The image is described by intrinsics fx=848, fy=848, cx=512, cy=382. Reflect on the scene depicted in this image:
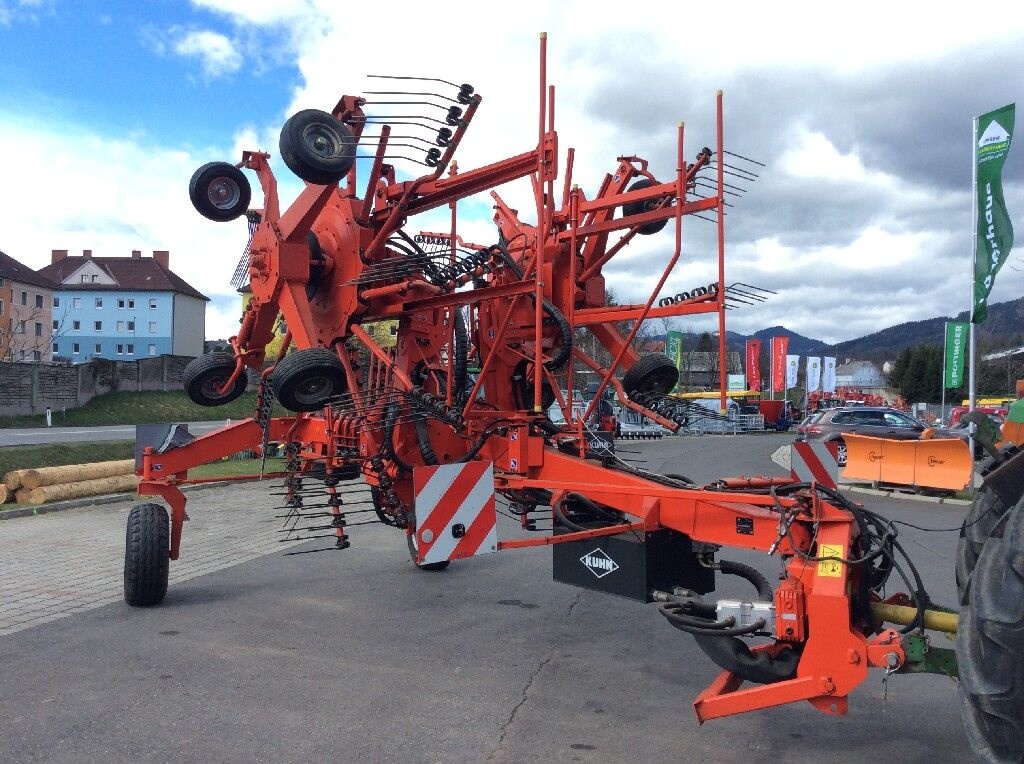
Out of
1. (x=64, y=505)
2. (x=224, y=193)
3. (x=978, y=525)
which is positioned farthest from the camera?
(x=64, y=505)

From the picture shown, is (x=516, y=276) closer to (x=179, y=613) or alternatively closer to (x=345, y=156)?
(x=345, y=156)

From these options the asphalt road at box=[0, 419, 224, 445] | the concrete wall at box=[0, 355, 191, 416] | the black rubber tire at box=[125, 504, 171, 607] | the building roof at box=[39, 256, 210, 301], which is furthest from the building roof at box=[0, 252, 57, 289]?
the black rubber tire at box=[125, 504, 171, 607]

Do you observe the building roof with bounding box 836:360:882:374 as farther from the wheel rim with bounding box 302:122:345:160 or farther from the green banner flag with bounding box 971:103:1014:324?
the wheel rim with bounding box 302:122:345:160

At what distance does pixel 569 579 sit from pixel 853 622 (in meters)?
1.90

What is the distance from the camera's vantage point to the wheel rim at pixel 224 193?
25.1 feet

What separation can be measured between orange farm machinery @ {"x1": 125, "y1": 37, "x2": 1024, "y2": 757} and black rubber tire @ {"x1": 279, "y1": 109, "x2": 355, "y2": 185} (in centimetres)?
2

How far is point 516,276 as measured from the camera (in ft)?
23.0

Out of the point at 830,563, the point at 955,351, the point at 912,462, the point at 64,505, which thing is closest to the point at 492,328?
the point at 830,563

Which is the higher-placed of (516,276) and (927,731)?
(516,276)

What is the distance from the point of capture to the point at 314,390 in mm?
6566

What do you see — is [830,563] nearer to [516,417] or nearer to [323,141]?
[516,417]

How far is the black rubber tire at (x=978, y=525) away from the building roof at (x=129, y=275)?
8140 centimetres

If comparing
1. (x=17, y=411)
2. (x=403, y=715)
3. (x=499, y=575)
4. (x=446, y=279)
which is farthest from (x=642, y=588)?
(x=17, y=411)

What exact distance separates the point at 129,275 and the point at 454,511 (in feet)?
276
